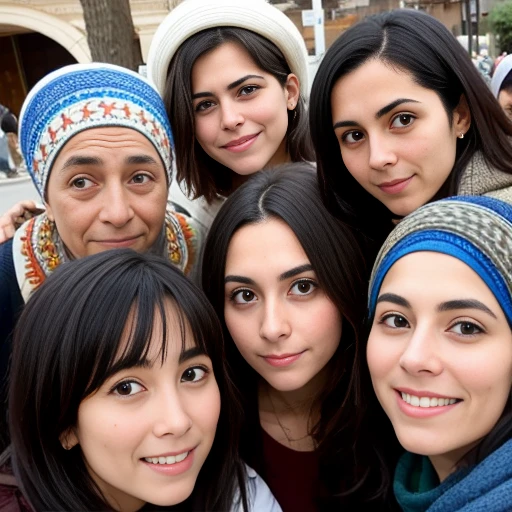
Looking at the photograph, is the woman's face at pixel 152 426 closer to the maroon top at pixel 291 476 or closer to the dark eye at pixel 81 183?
the maroon top at pixel 291 476

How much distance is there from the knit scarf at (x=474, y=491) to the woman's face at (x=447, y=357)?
99 millimetres

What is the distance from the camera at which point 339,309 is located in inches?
85.4

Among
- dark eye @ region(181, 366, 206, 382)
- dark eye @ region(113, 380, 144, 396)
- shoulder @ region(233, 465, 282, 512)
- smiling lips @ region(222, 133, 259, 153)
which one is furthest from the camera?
smiling lips @ region(222, 133, 259, 153)

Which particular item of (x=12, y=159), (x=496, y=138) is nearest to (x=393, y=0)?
(x=12, y=159)

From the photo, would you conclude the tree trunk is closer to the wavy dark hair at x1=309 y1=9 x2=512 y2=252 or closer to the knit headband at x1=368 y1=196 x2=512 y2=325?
the wavy dark hair at x1=309 y1=9 x2=512 y2=252

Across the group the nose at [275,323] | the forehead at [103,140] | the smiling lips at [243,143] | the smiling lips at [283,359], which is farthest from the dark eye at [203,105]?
the smiling lips at [283,359]

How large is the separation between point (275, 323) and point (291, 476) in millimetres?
A: 707

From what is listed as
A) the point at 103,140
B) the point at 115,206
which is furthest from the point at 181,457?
the point at 103,140

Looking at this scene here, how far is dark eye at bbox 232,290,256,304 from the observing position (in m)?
2.17

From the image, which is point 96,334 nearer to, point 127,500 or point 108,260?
point 108,260

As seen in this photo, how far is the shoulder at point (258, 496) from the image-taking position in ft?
6.59

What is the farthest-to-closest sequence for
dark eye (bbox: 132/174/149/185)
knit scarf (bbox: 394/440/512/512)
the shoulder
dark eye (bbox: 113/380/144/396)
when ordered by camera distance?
dark eye (bbox: 132/174/149/185)
the shoulder
dark eye (bbox: 113/380/144/396)
knit scarf (bbox: 394/440/512/512)

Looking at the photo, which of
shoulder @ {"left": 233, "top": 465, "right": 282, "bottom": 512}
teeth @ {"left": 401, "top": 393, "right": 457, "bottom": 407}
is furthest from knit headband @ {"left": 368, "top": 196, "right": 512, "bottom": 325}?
shoulder @ {"left": 233, "top": 465, "right": 282, "bottom": 512}

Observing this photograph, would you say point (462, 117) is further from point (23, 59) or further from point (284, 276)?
point (23, 59)
